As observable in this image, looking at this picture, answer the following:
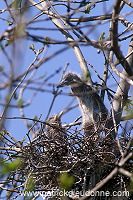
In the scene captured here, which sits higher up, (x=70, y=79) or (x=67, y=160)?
(x=70, y=79)

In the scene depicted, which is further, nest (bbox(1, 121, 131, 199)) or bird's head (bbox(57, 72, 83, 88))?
bird's head (bbox(57, 72, 83, 88))

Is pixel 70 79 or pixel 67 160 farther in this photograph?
pixel 70 79

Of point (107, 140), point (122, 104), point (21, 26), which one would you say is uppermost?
point (122, 104)

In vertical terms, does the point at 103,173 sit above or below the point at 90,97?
below

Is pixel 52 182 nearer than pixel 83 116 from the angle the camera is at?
Yes

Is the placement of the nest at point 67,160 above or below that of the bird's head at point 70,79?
below

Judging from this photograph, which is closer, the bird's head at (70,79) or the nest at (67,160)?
the nest at (67,160)

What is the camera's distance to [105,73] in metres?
5.01

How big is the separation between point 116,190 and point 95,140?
601 millimetres

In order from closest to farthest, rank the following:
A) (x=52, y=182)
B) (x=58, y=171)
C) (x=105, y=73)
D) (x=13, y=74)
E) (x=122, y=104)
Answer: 1. (x=13, y=74)
2. (x=58, y=171)
3. (x=52, y=182)
4. (x=122, y=104)
5. (x=105, y=73)

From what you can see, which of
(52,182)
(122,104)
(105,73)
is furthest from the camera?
(105,73)

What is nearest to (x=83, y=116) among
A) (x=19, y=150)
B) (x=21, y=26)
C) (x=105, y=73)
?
(x=105, y=73)

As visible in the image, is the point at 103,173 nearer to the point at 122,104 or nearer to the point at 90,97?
the point at 122,104

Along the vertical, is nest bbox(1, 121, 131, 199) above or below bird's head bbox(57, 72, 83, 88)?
below
